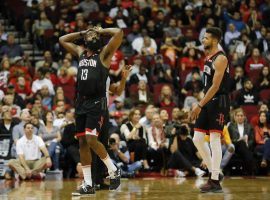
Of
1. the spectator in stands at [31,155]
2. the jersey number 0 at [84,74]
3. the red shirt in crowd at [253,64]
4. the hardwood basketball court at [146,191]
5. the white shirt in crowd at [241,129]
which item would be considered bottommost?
the hardwood basketball court at [146,191]

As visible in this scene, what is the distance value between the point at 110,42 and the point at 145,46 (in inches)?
418

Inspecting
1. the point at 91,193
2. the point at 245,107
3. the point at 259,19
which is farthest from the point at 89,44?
the point at 259,19

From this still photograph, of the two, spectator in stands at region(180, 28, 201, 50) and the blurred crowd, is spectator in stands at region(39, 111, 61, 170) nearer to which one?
the blurred crowd

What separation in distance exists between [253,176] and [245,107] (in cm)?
323

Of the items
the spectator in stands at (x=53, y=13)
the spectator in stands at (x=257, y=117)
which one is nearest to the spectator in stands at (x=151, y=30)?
the spectator in stands at (x=53, y=13)

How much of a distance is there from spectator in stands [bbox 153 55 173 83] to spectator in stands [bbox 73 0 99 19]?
3925mm

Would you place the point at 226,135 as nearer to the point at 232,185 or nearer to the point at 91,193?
the point at 232,185

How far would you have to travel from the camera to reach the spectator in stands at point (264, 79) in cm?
1870

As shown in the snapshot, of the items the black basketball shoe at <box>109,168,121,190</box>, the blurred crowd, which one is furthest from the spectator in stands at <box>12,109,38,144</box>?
the black basketball shoe at <box>109,168,121,190</box>

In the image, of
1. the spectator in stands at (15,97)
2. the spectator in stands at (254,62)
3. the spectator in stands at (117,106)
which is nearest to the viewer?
the spectator in stands at (15,97)

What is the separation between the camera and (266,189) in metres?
10.8

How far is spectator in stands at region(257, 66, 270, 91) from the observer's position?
736 inches

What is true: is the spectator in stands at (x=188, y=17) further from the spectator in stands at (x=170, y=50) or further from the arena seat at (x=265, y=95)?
the arena seat at (x=265, y=95)

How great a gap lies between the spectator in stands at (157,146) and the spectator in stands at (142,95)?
2.13 metres
